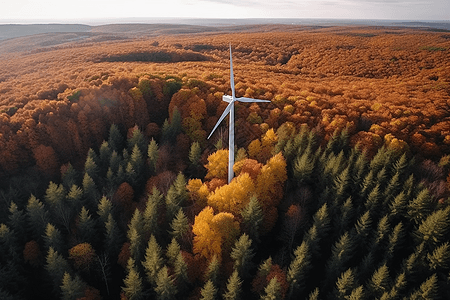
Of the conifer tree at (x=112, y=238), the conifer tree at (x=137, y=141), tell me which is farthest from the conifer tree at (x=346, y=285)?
the conifer tree at (x=137, y=141)

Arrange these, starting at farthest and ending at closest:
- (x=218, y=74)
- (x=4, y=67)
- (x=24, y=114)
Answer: (x=4, y=67) < (x=218, y=74) < (x=24, y=114)

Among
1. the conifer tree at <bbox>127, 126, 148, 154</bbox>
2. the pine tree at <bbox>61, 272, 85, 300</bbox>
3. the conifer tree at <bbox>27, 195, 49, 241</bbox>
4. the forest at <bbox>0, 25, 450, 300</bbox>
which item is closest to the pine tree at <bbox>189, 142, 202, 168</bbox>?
the forest at <bbox>0, 25, 450, 300</bbox>

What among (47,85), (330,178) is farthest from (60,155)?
(330,178)

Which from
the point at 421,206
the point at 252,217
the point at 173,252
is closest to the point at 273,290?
the point at 252,217

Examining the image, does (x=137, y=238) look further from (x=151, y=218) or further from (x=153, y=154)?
(x=153, y=154)

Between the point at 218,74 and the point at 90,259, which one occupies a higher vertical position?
the point at 218,74

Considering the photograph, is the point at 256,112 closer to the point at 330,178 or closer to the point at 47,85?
the point at 330,178

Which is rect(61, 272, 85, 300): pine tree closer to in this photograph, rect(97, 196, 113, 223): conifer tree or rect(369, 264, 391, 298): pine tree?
Result: rect(97, 196, 113, 223): conifer tree
